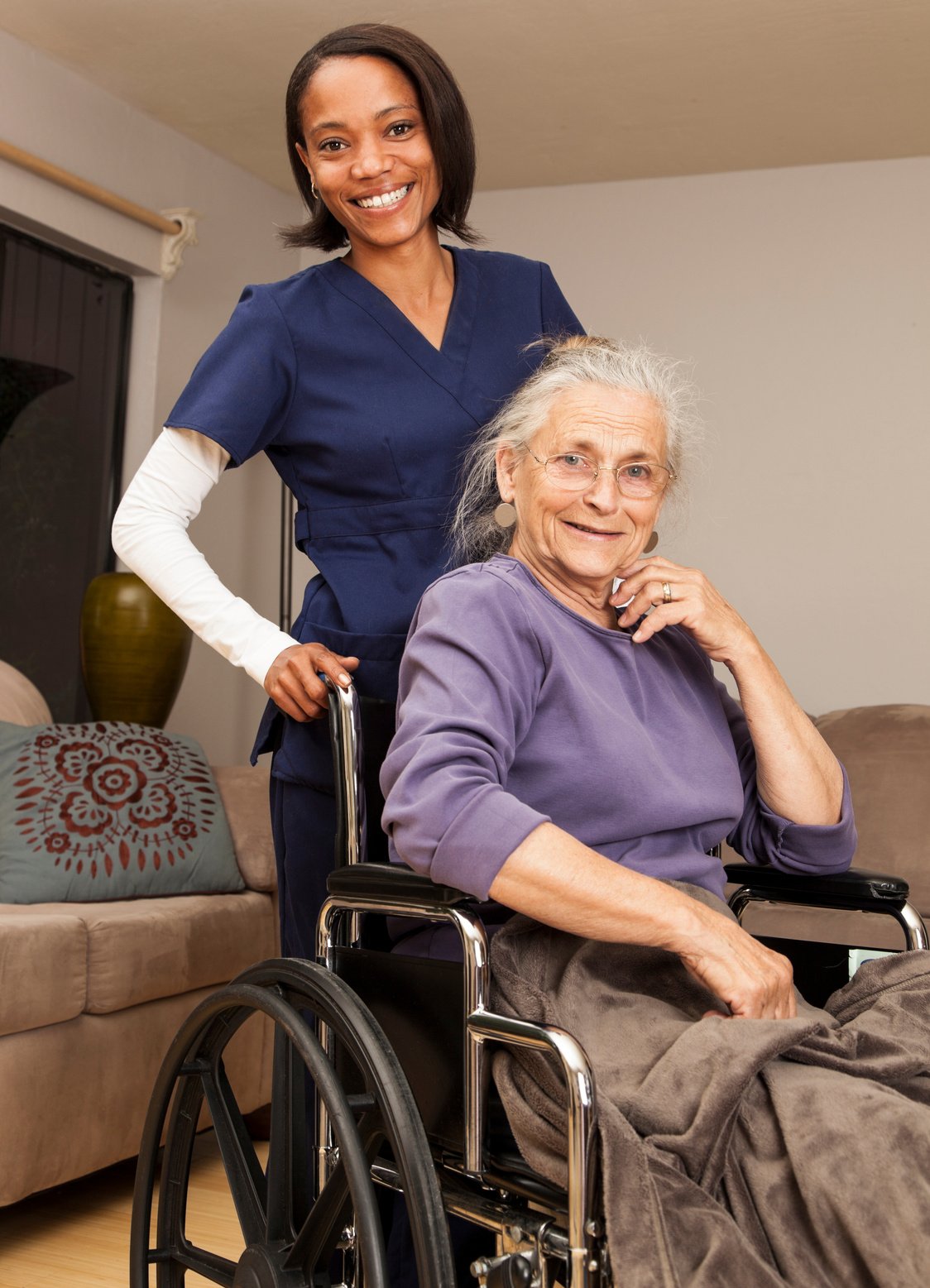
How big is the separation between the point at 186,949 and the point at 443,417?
147cm

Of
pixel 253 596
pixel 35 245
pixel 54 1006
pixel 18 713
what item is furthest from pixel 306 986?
pixel 253 596

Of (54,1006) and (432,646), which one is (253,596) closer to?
(54,1006)

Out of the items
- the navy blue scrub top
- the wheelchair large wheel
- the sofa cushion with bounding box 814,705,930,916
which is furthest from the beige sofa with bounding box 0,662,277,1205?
the sofa cushion with bounding box 814,705,930,916

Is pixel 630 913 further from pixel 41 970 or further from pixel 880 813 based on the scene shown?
pixel 880 813

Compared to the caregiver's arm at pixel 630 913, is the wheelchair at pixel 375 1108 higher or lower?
lower

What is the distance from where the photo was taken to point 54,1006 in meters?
2.34

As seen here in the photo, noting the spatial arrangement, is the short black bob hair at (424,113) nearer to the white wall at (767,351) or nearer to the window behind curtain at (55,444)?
the window behind curtain at (55,444)

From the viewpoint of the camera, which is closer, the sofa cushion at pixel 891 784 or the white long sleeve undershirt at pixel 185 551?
the white long sleeve undershirt at pixel 185 551

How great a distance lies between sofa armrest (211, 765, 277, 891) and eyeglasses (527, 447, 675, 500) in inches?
70.0

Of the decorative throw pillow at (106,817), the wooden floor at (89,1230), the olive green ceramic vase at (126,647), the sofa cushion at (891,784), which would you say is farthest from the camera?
the olive green ceramic vase at (126,647)

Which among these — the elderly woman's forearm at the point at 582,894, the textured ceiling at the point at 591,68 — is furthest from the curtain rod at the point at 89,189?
the elderly woman's forearm at the point at 582,894

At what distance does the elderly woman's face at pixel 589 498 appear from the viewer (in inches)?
58.4

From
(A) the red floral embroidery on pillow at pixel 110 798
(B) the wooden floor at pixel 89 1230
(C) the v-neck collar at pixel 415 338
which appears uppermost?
(C) the v-neck collar at pixel 415 338

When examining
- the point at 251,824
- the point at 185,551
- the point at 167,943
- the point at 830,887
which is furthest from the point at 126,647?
the point at 830,887
